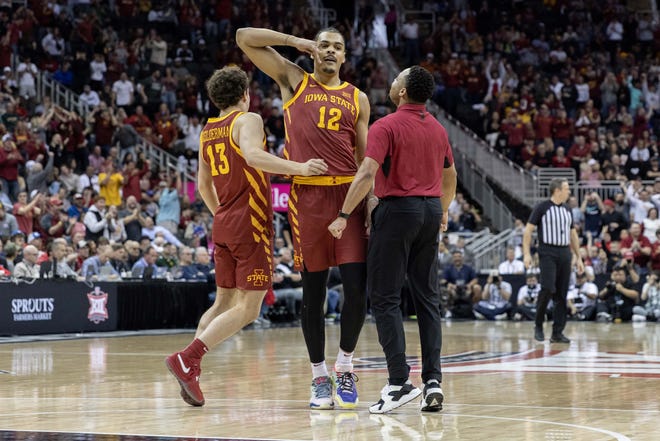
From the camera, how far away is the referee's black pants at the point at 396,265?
25.1ft

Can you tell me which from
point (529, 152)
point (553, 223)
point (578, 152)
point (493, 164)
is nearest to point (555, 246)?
point (553, 223)

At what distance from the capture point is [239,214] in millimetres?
8250

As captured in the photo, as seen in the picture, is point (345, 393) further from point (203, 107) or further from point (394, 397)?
point (203, 107)

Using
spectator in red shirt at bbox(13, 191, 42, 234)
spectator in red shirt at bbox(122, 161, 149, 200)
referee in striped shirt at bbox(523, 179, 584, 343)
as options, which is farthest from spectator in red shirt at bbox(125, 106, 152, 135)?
referee in striped shirt at bbox(523, 179, 584, 343)

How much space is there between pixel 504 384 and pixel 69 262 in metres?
10.4

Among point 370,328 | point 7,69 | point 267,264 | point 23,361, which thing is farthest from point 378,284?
point 7,69

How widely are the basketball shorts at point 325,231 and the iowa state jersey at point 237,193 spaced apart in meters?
0.40

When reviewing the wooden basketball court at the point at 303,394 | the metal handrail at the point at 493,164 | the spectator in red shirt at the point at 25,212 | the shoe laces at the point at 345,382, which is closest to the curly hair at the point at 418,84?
the shoe laces at the point at 345,382

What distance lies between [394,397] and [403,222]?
3.71ft

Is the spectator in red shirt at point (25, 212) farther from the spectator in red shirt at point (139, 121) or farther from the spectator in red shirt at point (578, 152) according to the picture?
the spectator in red shirt at point (578, 152)

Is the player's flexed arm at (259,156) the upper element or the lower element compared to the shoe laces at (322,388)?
upper

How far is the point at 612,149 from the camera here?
27719mm

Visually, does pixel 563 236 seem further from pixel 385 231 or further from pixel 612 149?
pixel 612 149

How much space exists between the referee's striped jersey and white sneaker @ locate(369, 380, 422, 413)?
26.4 ft
